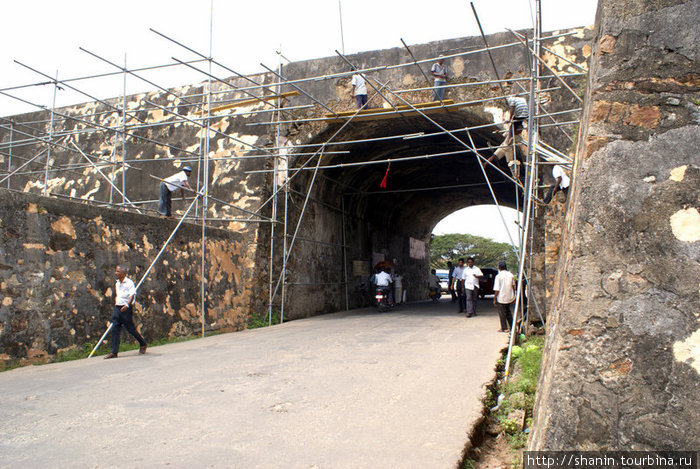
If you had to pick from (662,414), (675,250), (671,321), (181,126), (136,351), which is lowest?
(136,351)

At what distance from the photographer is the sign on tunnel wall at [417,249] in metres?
18.8

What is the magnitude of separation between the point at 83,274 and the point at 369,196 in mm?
9046

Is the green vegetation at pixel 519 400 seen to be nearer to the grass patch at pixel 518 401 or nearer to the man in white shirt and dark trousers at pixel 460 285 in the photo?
the grass patch at pixel 518 401

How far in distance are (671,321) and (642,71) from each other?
961 mm

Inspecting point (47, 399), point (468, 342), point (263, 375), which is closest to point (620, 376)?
point (263, 375)

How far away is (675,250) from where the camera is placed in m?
1.85

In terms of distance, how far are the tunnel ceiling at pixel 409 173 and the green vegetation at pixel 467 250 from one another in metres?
17.2

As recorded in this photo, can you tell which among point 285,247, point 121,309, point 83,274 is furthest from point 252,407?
point 285,247

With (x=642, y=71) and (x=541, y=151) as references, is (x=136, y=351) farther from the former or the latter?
(x=642, y=71)

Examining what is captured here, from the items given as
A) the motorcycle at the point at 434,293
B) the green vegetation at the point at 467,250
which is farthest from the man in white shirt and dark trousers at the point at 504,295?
the green vegetation at the point at 467,250

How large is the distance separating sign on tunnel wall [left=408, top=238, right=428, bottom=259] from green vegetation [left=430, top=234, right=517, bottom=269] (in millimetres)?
15617

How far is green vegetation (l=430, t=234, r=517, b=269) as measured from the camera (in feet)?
119

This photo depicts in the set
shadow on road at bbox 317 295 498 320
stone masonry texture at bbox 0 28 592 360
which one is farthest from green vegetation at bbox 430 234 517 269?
shadow on road at bbox 317 295 498 320

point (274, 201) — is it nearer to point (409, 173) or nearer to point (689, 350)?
point (409, 173)
